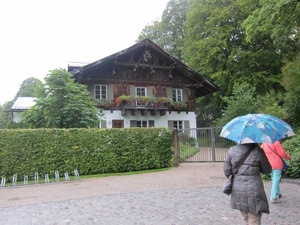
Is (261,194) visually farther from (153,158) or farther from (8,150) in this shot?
(8,150)

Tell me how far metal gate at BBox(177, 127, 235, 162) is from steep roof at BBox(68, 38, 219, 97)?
36.0 feet

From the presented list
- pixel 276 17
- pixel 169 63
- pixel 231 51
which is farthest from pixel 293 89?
pixel 231 51

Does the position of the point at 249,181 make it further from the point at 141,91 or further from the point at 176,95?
the point at 176,95

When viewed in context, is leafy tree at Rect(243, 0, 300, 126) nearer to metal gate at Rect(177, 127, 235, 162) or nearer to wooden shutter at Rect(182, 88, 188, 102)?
metal gate at Rect(177, 127, 235, 162)

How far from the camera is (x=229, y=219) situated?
541 centimetres

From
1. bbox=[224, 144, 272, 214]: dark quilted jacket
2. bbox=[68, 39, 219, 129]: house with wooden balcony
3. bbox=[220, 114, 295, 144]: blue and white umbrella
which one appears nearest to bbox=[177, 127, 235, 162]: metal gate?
bbox=[68, 39, 219, 129]: house with wooden balcony

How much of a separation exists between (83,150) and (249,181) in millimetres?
9588

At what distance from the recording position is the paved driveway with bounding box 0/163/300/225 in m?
5.61

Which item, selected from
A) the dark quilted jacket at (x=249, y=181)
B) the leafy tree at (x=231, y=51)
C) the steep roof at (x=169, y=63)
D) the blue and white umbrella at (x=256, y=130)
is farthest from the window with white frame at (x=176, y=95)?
the dark quilted jacket at (x=249, y=181)

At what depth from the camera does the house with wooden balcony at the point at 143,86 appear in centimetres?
2341

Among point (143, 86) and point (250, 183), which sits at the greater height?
point (143, 86)

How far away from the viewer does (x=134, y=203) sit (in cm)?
701

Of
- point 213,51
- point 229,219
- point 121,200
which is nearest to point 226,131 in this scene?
point 229,219

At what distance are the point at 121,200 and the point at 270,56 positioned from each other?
81.4 feet
